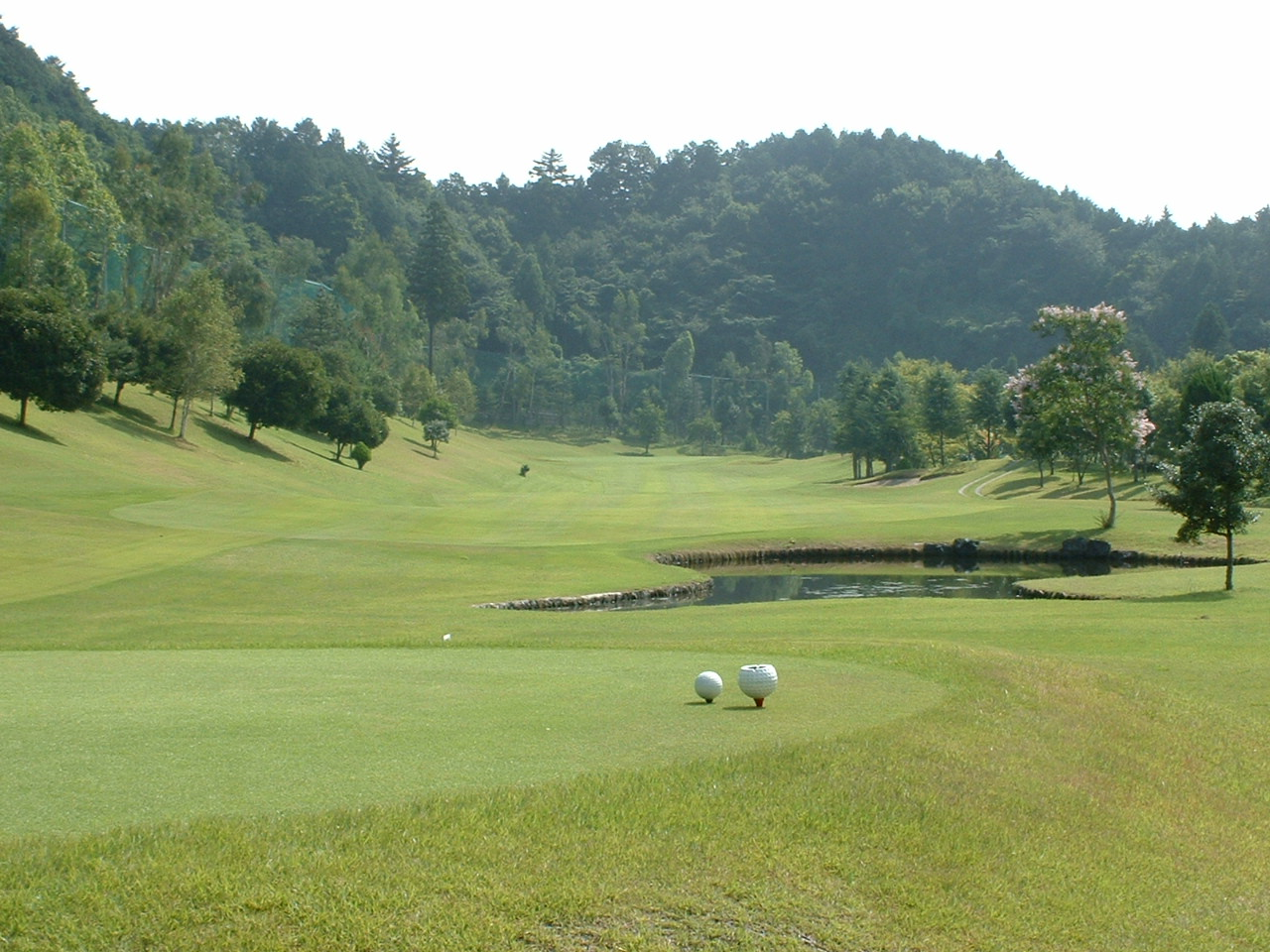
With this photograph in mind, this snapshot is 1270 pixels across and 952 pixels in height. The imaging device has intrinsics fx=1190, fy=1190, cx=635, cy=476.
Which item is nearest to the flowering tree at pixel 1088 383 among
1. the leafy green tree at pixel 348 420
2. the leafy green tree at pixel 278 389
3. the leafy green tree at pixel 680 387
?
the leafy green tree at pixel 278 389

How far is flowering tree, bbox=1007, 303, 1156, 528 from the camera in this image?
51.7 m

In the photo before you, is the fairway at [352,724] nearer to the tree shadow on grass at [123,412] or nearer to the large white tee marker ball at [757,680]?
the large white tee marker ball at [757,680]

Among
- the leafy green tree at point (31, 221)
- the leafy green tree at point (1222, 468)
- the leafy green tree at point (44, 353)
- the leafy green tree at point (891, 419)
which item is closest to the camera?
the leafy green tree at point (1222, 468)

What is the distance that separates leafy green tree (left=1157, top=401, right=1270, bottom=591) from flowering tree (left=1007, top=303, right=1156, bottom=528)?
1921 cm

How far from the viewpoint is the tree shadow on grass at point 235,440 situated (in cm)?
7838

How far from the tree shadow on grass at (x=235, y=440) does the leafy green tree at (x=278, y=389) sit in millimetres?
1285

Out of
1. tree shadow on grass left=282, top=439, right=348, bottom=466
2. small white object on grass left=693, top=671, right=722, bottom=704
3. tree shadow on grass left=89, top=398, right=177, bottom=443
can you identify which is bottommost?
small white object on grass left=693, top=671, right=722, bottom=704

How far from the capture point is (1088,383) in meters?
52.3

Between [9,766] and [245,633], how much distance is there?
15.4 meters

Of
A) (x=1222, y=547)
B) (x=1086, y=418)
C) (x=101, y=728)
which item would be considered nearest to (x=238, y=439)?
(x=1086, y=418)

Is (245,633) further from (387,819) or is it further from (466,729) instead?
(387,819)

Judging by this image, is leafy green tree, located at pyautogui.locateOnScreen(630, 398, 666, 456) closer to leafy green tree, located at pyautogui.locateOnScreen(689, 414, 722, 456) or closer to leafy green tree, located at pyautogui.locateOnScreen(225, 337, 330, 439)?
leafy green tree, located at pyautogui.locateOnScreen(689, 414, 722, 456)

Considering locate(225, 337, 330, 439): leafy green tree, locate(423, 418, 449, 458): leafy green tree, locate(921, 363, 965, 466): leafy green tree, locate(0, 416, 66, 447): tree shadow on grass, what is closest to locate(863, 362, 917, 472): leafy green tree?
locate(921, 363, 965, 466): leafy green tree

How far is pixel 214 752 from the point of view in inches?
329
